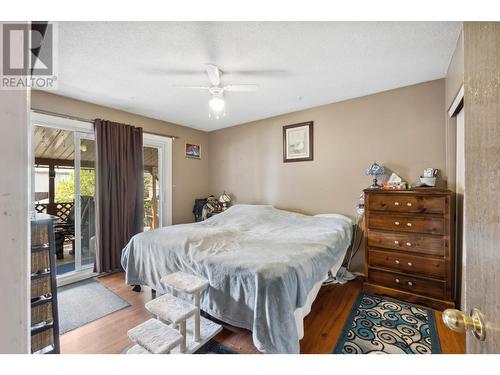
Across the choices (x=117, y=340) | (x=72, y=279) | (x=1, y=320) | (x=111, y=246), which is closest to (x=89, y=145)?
(x=111, y=246)

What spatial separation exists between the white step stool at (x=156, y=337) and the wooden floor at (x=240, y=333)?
372 mm

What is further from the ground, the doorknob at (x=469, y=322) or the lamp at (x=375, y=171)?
the lamp at (x=375, y=171)

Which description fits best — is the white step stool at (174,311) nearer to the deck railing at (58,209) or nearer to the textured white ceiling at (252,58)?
the textured white ceiling at (252,58)

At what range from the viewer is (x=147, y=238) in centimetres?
237

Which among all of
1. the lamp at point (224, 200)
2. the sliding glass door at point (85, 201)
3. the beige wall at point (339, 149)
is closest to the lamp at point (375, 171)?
the beige wall at point (339, 149)

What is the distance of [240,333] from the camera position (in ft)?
6.10

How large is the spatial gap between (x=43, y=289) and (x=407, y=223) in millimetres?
3101

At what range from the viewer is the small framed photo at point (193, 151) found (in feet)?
14.3

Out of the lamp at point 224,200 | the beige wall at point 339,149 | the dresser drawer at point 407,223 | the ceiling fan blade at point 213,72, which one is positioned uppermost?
the ceiling fan blade at point 213,72

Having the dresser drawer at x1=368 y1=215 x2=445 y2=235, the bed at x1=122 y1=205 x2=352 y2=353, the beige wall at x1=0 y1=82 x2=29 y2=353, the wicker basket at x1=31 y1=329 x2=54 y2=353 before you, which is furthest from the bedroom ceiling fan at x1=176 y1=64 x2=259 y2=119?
the wicker basket at x1=31 y1=329 x2=54 y2=353

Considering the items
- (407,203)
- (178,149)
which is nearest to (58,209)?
(178,149)

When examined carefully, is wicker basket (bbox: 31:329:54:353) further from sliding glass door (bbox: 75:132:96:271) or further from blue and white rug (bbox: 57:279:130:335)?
sliding glass door (bbox: 75:132:96:271)

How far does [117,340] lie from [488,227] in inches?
93.4

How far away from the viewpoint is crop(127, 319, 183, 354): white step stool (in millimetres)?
1381
